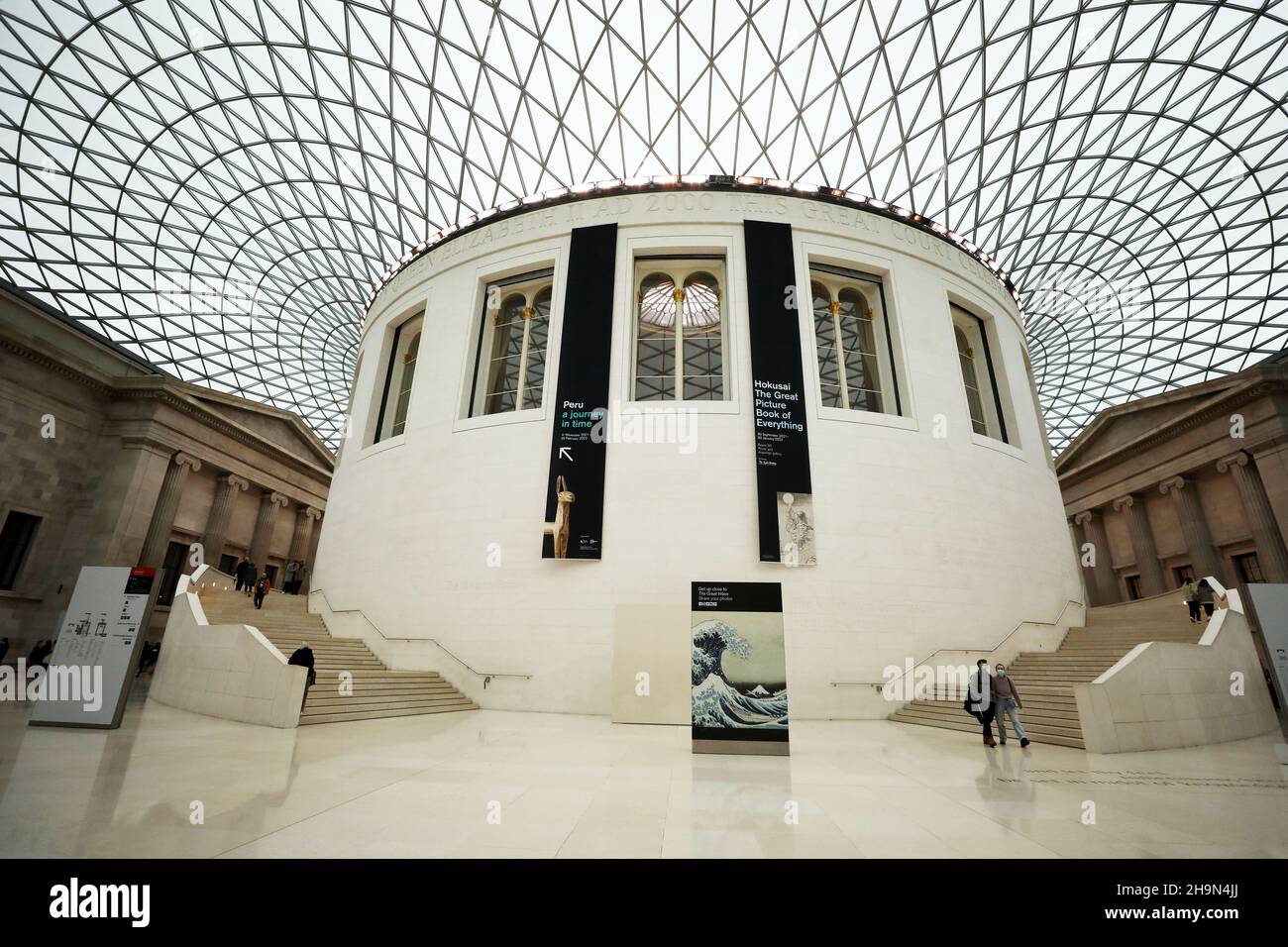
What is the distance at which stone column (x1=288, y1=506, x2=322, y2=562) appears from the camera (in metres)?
40.0

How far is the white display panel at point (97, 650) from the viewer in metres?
9.14

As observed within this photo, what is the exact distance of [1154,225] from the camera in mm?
27422

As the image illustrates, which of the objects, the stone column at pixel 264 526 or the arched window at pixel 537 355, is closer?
the arched window at pixel 537 355

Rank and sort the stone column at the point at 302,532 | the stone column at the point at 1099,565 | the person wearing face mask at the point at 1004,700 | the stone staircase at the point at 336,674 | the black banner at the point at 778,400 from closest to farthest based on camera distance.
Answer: the person wearing face mask at the point at 1004,700 < the stone staircase at the point at 336,674 < the black banner at the point at 778,400 < the stone column at the point at 1099,565 < the stone column at the point at 302,532

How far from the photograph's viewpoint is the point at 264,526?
3712 cm

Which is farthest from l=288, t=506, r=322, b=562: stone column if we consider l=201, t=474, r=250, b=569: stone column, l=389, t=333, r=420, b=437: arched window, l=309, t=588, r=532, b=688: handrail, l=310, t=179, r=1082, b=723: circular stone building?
l=309, t=588, r=532, b=688: handrail

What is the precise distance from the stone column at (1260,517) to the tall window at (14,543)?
57.1m

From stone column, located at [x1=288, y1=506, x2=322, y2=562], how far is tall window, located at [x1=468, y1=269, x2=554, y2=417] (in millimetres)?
26498

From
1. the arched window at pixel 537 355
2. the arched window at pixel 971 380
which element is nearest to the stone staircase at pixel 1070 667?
the arched window at pixel 971 380

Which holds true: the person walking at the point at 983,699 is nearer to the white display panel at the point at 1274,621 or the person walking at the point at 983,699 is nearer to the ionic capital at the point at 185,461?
the white display panel at the point at 1274,621

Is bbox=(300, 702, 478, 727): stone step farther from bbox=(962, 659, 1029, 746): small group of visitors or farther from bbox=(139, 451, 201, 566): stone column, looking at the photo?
bbox=(139, 451, 201, 566): stone column
